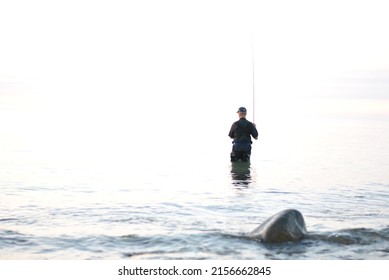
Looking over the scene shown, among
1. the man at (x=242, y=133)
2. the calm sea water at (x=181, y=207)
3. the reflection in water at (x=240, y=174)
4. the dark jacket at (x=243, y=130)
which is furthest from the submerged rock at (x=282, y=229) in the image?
the dark jacket at (x=243, y=130)

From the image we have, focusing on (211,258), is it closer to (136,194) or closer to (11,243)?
(11,243)

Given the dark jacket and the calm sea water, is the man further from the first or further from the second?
the calm sea water

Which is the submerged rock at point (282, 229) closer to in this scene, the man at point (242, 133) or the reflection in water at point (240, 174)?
the reflection in water at point (240, 174)

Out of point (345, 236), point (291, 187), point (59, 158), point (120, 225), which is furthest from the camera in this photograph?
point (59, 158)

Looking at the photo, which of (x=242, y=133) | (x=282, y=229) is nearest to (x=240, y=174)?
(x=242, y=133)

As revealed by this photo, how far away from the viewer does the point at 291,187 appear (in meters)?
14.5

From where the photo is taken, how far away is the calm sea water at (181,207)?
829 centimetres

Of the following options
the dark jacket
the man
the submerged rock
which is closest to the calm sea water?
the submerged rock

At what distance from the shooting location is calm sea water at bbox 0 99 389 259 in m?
8.29

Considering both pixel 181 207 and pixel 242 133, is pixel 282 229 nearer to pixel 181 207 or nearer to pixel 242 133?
pixel 181 207

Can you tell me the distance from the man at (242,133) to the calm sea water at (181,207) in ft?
2.01
